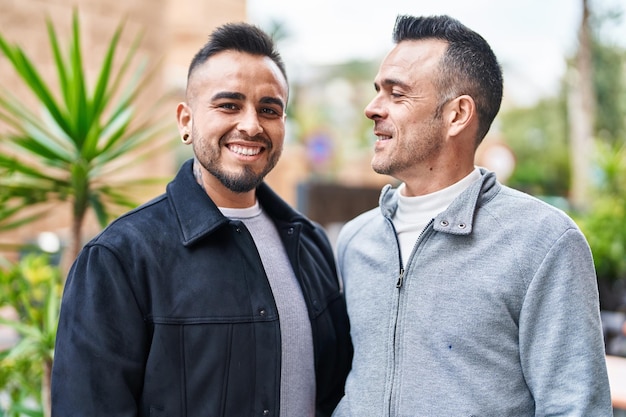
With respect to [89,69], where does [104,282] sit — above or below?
below

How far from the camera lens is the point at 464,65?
2266 millimetres

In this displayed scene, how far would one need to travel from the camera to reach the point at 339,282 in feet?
8.89

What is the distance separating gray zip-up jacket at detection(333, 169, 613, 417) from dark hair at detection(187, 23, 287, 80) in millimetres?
809

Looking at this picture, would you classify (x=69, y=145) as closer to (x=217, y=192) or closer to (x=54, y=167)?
(x=54, y=167)

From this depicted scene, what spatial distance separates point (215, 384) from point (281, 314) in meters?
0.33

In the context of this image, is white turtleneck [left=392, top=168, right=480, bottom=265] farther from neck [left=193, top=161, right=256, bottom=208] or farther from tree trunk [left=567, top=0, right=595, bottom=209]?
tree trunk [left=567, top=0, right=595, bottom=209]

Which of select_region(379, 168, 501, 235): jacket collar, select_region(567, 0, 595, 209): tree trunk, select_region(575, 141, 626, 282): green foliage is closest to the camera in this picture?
select_region(379, 168, 501, 235): jacket collar

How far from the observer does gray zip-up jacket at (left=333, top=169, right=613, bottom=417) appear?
1.90 meters

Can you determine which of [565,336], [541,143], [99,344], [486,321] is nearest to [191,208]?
[99,344]

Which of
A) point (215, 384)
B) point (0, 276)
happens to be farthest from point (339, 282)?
point (0, 276)

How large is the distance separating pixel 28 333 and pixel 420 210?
1.93m

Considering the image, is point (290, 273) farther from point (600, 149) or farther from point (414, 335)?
point (600, 149)

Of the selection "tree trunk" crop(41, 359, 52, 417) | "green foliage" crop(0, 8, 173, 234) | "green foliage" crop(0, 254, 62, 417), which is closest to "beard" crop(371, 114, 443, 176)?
"green foliage" crop(0, 8, 173, 234)

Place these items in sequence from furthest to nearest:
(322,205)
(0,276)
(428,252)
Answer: (322,205), (0,276), (428,252)
